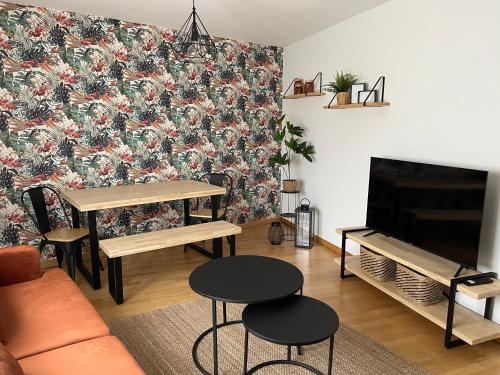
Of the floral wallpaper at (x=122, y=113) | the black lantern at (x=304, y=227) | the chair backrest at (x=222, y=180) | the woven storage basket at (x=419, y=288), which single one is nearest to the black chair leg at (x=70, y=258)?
the floral wallpaper at (x=122, y=113)

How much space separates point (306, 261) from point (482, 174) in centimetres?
201

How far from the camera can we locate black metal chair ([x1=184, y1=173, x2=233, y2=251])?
4.24 m

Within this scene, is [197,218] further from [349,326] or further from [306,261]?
[349,326]

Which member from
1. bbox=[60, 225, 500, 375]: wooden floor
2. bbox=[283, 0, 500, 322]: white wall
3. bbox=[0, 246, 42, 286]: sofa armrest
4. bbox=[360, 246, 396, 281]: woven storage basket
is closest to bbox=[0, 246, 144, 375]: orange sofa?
bbox=[0, 246, 42, 286]: sofa armrest

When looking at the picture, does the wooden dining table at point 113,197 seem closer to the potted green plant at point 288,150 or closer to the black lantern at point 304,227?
the black lantern at point 304,227

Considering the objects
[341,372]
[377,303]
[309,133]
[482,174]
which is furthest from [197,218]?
[482,174]

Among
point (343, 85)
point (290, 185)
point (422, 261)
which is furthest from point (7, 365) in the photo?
point (290, 185)

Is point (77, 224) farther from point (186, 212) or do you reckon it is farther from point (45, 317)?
point (45, 317)

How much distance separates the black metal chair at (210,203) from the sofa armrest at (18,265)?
1.87 meters

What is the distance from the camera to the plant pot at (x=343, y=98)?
146 inches

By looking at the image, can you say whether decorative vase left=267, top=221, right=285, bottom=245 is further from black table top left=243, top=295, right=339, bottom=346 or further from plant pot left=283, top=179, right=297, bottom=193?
black table top left=243, top=295, right=339, bottom=346

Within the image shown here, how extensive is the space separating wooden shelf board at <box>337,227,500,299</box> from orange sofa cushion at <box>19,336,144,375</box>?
6.33 ft

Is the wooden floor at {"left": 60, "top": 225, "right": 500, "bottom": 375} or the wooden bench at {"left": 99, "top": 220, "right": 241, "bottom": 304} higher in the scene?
the wooden bench at {"left": 99, "top": 220, "right": 241, "bottom": 304}

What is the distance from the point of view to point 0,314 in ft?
6.27
